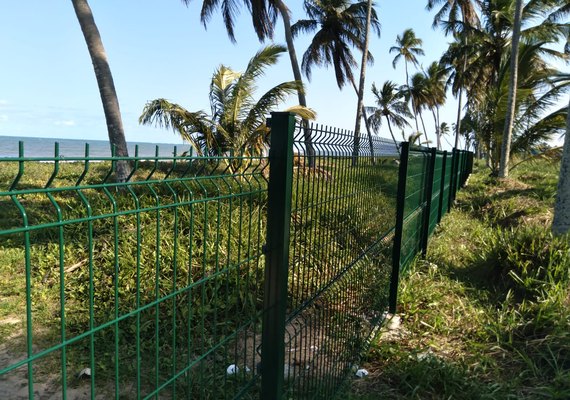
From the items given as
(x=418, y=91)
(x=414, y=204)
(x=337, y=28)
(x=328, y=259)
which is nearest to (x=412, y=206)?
(x=414, y=204)

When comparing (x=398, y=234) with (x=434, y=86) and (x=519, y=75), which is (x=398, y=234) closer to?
(x=519, y=75)

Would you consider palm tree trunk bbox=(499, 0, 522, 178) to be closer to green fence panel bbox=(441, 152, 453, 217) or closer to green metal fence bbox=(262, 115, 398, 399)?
green fence panel bbox=(441, 152, 453, 217)

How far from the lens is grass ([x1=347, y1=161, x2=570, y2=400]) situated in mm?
3168

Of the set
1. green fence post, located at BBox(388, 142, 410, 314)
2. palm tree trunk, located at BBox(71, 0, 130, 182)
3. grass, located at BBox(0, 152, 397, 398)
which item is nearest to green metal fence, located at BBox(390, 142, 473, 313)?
green fence post, located at BBox(388, 142, 410, 314)

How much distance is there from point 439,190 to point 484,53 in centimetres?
1902

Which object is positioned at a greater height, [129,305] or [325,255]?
[325,255]

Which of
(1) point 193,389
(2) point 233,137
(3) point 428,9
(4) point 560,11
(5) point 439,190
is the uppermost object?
(3) point 428,9

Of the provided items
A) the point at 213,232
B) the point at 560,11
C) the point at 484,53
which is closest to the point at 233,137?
the point at 213,232

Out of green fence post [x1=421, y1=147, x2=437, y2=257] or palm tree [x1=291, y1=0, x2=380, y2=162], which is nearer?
green fence post [x1=421, y1=147, x2=437, y2=257]

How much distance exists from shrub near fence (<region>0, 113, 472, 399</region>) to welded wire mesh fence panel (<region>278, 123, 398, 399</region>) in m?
0.01

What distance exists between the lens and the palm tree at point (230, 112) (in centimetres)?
922

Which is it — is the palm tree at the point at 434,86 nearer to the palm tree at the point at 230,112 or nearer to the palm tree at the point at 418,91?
the palm tree at the point at 418,91

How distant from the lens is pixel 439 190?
764 cm

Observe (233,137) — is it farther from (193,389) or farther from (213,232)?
(193,389)
